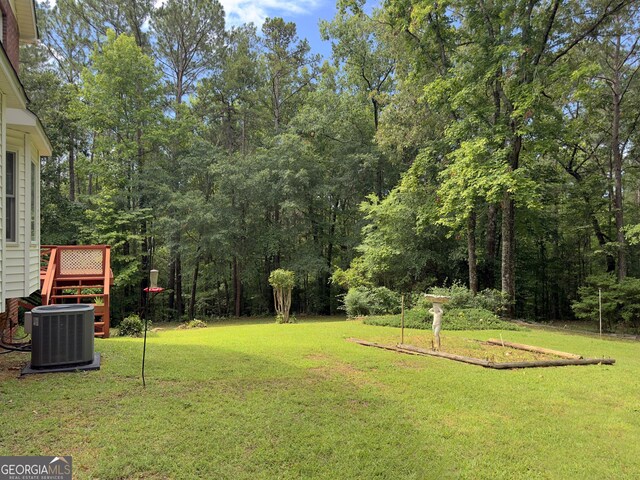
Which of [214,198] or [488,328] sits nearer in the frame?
[488,328]

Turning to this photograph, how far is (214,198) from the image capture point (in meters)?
20.0

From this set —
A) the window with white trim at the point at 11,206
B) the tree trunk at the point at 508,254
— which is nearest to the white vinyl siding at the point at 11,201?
the window with white trim at the point at 11,206

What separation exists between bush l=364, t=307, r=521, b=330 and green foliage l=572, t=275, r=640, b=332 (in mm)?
4809

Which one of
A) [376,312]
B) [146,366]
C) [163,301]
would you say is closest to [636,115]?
[376,312]

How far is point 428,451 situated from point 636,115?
1864 centimetres

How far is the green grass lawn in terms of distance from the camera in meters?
3.00

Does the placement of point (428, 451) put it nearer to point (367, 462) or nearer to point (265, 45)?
point (367, 462)

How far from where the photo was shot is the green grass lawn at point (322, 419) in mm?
2998

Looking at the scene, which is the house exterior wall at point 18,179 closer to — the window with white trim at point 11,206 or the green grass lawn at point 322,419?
the window with white trim at point 11,206

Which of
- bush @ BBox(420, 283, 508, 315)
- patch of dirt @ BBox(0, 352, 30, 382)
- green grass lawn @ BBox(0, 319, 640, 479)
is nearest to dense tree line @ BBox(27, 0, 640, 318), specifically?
bush @ BBox(420, 283, 508, 315)

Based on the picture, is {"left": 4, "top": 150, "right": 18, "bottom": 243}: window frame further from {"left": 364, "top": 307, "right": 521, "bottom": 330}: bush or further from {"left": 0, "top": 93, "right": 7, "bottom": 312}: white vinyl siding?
{"left": 364, "top": 307, "right": 521, "bottom": 330}: bush

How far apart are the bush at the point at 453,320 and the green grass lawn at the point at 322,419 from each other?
4226 mm

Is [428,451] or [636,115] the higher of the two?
[636,115]

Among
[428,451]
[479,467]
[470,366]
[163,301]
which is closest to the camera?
[479,467]
